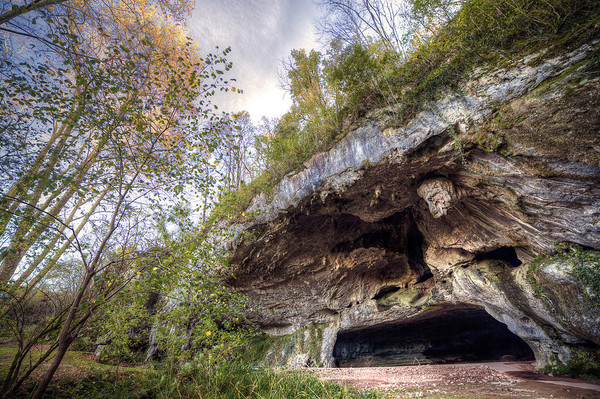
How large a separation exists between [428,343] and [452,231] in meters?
7.30

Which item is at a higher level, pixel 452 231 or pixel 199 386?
pixel 452 231

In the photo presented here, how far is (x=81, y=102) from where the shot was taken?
3545mm

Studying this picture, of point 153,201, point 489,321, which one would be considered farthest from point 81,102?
point 489,321

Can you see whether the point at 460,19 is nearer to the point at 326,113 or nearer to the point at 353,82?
the point at 353,82

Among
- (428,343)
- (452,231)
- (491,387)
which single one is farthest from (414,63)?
(428,343)

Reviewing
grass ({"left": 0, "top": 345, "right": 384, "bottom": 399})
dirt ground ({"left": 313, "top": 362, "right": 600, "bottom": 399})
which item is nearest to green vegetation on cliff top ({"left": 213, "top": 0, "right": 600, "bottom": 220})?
grass ({"left": 0, "top": 345, "right": 384, "bottom": 399})

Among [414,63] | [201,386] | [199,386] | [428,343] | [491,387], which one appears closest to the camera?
[199,386]

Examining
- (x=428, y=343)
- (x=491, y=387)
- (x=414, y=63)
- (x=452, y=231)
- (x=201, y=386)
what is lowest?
(x=428, y=343)

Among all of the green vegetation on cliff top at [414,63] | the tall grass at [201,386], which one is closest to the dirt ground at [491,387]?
the tall grass at [201,386]

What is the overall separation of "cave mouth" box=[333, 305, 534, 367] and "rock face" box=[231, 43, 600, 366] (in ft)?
0.23

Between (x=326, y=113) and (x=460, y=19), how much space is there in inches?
166

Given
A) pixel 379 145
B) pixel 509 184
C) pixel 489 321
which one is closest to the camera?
pixel 509 184

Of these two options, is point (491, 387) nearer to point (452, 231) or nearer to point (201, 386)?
point (452, 231)

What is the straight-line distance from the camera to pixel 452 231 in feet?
27.5
